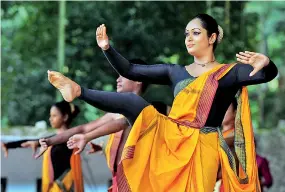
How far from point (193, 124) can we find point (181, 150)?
5.2 inches

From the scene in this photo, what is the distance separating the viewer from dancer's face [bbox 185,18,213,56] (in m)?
3.82

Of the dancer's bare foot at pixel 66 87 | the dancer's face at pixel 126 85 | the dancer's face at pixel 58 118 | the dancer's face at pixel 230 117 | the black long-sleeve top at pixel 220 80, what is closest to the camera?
the dancer's bare foot at pixel 66 87

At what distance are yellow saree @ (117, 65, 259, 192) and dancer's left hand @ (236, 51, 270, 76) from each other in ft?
0.71

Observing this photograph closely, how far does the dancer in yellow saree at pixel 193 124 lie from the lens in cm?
353

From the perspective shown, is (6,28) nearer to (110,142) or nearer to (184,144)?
(110,142)

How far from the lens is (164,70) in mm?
3838

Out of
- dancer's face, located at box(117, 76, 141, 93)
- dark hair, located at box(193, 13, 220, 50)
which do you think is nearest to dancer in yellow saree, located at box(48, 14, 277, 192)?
dark hair, located at box(193, 13, 220, 50)

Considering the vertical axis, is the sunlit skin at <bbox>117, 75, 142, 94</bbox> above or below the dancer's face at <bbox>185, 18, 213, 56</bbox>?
below

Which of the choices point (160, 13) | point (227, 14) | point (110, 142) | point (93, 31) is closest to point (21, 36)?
point (93, 31)

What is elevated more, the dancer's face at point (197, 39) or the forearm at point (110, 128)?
the dancer's face at point (197, 39)

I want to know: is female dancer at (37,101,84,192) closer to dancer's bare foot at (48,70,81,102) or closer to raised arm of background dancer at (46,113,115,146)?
raised arm of background dancer at (46,113,115,146)

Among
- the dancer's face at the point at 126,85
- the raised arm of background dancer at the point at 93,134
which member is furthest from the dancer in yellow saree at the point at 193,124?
the dancer's face at the point at 126,85

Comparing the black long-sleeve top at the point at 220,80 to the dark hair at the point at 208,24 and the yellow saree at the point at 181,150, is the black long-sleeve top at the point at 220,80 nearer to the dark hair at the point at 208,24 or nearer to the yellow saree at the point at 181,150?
the yellow saree at the point at 181,150

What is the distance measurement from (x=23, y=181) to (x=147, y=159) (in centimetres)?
367
